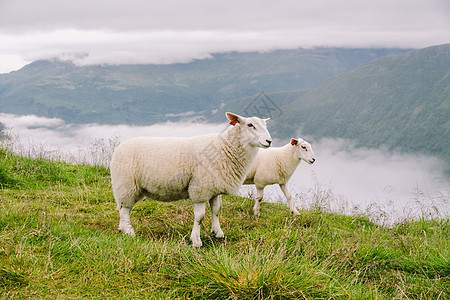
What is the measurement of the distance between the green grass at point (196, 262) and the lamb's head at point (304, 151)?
2292 mm

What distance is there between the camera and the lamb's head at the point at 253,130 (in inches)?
244

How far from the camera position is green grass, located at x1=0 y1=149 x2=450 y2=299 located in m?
4.00

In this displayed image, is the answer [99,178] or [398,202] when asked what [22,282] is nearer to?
[99,178]

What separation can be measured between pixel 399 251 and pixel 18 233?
5.59 m

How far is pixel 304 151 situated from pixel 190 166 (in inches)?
168

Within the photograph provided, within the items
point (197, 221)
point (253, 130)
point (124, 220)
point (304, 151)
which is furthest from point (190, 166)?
point (304, 151)

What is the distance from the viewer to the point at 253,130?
6.32 metres

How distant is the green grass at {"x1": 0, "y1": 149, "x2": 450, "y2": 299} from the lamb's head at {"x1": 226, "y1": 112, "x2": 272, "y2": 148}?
1481mm

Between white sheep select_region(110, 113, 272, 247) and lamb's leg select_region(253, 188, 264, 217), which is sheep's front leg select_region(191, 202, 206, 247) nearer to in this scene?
white sheep select_region(110, 113, 272, 247)

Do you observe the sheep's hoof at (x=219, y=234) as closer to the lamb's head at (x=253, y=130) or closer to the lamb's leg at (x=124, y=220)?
the lamb's leg at (x=124, y=220)

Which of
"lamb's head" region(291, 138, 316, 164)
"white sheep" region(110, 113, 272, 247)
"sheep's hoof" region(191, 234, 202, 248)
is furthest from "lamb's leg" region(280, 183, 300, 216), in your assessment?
"sheep's hoof" region(191, 234, 202, 248)

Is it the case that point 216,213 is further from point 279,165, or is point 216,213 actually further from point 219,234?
point 279,165

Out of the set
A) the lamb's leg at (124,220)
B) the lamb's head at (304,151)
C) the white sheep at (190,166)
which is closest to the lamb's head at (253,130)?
the white sheep at (190,166)

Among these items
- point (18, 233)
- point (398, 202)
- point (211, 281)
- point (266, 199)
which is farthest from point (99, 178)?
point (398, 202)
